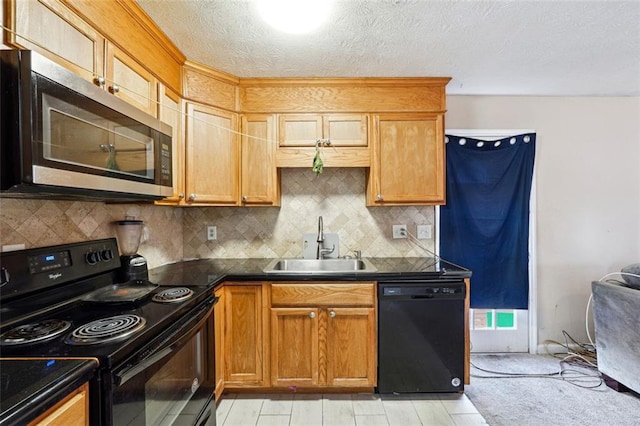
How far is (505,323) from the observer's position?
9.04ft

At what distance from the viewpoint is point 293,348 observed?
6.58 feet

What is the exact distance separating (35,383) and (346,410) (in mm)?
1703

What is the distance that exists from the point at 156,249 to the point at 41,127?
57.6 inches

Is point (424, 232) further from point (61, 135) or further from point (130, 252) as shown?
point (61, 135)

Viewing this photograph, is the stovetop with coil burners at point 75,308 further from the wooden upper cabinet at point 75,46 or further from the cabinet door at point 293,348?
the wooden upper cabinet at point 75,46

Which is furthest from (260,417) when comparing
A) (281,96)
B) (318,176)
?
(281,96)

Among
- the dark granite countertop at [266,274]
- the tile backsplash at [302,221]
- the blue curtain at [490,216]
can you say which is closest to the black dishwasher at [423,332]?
the dark granite countertop at [266,274]

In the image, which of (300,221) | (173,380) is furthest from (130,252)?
(300,221)

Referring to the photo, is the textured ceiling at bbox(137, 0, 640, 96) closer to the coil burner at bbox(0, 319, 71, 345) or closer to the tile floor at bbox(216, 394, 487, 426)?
the coil burner at bbox(0, 319, 71, 345)

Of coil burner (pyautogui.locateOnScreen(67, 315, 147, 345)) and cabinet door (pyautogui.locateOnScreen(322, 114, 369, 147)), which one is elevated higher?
cabinet door (pyautogui.locateOnScreen(322, 114, 369, 147))

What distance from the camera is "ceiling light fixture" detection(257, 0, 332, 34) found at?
149 cm

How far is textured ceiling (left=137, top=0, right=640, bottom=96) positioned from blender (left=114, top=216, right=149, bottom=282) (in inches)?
45.6

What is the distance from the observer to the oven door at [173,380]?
3.19 ft

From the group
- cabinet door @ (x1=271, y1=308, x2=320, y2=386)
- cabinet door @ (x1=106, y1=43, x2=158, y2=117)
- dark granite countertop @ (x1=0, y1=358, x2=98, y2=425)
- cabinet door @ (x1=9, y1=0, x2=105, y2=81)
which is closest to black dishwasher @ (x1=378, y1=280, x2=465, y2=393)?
cabinet door @ (x1=271, y1=308, x2=320, y2=386)
